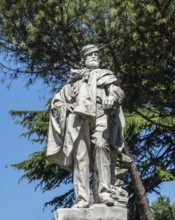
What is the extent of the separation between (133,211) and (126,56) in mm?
6928

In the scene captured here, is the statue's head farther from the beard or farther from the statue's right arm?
the statue's right arm

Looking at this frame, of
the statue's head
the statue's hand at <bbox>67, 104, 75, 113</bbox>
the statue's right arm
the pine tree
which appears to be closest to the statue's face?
the statue's head

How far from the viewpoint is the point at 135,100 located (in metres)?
15.8

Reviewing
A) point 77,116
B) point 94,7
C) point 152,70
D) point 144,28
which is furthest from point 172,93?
point 77,116

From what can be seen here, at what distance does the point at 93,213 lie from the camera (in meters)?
7.06

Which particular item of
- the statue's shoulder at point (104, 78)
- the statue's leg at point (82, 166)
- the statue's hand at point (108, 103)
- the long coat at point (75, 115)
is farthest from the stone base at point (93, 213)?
the statue's shoulder at point (104, 78)

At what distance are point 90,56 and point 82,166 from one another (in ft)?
4.95

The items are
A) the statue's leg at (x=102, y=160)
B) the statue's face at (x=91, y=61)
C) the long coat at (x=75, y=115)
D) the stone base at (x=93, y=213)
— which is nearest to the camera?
the stone base at (x=93, y=213)

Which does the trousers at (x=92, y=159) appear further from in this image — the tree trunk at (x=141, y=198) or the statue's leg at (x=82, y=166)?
the tree trunk at (x=141, y=198)

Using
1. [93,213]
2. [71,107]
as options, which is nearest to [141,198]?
[71,107]

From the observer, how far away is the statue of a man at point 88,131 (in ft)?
24.2

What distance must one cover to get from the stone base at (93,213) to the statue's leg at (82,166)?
0.19 meters

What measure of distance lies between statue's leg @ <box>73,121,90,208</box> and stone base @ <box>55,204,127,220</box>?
19 cm

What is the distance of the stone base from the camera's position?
6.96 metres
